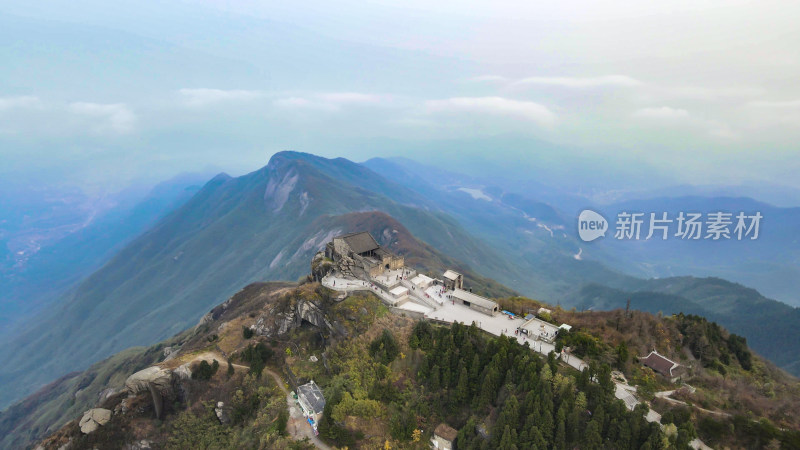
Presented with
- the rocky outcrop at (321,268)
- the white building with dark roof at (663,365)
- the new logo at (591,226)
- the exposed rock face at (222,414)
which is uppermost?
the new logo at (591,226)

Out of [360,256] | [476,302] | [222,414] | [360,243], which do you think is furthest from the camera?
[360,243]

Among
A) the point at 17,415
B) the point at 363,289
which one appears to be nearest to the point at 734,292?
the point at 363,289

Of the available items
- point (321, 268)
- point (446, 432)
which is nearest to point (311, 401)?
point (446, 432)

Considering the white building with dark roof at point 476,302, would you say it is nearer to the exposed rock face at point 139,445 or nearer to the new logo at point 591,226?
the new logo at point 591,226

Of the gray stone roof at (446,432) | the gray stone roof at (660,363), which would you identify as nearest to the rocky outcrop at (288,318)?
the gray stone roof at (446,432)

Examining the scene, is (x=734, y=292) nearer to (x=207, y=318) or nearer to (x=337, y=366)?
(x=337, y=366)

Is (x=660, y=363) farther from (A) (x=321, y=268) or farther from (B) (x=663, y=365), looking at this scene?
(A) (x=321, y=268)

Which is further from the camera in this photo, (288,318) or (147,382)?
(288,318)
